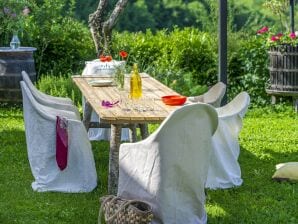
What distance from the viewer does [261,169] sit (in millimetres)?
6680

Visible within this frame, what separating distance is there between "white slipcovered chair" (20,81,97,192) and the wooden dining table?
0.91ft

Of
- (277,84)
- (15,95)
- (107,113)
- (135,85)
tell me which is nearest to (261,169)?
(135,85)

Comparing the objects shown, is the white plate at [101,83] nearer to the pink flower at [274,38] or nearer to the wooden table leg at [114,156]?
the wooden table leg at [114,156]

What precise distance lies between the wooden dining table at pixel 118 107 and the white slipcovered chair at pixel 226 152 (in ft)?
1.68

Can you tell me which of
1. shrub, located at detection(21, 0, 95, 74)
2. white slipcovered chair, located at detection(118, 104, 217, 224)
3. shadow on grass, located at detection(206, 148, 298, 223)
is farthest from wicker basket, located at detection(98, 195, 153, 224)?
shrub, located at detection(21, 0, 95, 74)

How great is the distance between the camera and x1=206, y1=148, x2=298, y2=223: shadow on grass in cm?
516

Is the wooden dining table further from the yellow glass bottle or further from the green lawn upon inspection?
the green lawn

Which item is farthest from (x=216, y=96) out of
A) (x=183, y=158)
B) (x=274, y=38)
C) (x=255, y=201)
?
(x=274, y=38)

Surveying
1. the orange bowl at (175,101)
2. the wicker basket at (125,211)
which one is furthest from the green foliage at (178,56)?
the wicker basket at (125,211)

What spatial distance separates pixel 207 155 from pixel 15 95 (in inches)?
226

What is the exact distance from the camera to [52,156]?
19.5 ft

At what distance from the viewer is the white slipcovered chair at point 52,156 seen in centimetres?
585

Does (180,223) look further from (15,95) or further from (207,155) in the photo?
(15,95)

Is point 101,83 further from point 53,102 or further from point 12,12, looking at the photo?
point 12,12
